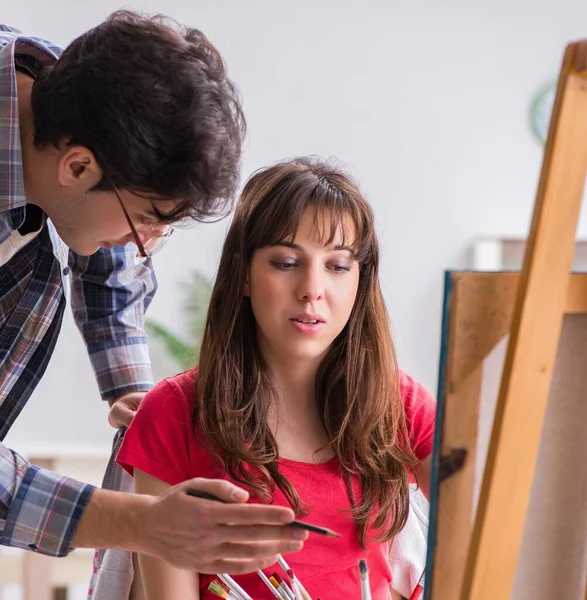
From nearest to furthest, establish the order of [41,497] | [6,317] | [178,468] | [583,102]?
[583,102] < [41,497] < [178,468] < [6,317]

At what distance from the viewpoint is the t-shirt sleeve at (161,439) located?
132cm

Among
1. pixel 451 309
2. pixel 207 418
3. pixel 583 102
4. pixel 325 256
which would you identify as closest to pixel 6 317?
pixel 207 418

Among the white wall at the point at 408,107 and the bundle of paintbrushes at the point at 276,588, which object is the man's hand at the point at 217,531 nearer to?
the bundle of paintbrushes at the point at 276,588

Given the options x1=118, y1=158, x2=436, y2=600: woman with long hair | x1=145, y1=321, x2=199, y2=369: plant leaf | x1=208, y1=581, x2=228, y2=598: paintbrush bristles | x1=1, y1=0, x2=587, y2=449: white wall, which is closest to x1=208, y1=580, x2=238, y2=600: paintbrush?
x1=208, y1=581, x2=228, y2=598: paintbrush bristles

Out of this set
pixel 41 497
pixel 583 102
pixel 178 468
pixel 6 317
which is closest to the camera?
pixel 583 102

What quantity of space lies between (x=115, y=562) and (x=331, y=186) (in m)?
0.67

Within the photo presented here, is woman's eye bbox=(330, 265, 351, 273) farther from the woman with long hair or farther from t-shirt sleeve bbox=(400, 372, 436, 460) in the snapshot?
t-shirt sleeve bbox=(400, 372, 436, 460)

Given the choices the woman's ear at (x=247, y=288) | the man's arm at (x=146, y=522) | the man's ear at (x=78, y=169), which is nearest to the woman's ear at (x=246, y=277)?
the woman's ear at (x=247, y=288)

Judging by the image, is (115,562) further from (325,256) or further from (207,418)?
(325,256)

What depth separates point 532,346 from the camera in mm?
888

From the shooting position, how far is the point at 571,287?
0.91m

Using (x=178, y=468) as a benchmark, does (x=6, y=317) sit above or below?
above

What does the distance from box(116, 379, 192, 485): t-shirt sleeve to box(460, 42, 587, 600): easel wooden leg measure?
0.55 meters

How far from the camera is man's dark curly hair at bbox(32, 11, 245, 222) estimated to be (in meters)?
1.17
